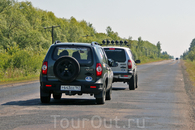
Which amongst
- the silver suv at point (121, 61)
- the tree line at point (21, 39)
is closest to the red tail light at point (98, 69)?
the silver suv at point (121, 61)

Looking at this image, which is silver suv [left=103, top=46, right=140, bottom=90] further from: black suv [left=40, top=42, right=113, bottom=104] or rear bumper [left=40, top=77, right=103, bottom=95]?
rear bumper [left=40, top=77, right=103, bottom=95]

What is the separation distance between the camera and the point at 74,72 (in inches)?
408

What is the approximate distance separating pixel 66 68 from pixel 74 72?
10.7 inches

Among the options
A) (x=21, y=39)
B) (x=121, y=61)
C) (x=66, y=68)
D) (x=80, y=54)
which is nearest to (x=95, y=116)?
(x=66, y=68)

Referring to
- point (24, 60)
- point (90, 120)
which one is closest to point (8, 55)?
point (24, 60)

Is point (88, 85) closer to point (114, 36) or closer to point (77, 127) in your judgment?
point (77, 127)

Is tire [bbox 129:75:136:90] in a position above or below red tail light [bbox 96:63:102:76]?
below

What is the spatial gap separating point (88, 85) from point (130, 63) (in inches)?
258

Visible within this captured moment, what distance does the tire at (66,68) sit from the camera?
10.4 m

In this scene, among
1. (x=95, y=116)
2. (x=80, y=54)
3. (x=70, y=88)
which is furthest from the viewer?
(x=80, y=54)

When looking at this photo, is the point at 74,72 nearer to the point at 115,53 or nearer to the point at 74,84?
the point at 74,84

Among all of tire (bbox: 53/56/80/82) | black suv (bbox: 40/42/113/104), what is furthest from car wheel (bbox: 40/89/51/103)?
tire (bbox: 53/56/80/82)

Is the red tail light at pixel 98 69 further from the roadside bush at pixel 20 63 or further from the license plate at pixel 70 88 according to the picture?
the roadside bush at pixel 20 63

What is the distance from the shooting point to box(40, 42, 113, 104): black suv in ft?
34.2
